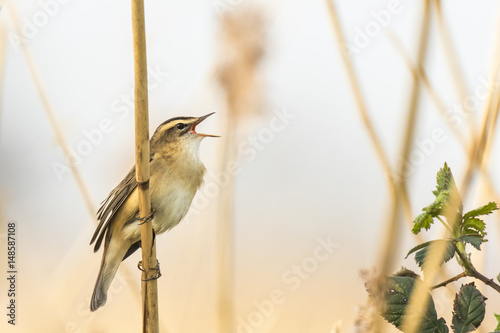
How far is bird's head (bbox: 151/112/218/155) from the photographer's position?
181cm

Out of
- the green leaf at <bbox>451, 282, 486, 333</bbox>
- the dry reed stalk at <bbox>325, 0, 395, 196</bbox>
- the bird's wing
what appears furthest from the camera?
the bird's wing

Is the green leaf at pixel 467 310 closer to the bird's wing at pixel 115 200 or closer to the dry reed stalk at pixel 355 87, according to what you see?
the dry reed stalk at pixel 355 87

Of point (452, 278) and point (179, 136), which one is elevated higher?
point (179, 136)

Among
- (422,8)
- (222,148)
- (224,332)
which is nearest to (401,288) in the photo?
(422,8)

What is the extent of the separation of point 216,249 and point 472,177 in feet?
2.56

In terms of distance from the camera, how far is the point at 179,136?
1.82m

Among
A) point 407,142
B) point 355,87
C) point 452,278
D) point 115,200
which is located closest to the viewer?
point 452,278

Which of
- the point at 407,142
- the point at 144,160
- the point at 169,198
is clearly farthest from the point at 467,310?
the point at 169,198

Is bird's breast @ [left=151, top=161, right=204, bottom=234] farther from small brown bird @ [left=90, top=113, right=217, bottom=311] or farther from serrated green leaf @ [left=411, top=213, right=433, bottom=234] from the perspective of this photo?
serrated green leaf @ [left=411, top=213, right=433, bottom=234]

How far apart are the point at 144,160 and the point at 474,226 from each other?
1.92 ft

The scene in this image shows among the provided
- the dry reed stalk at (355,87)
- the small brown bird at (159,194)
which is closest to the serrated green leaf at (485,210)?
the dry reed stalk at (355,87)

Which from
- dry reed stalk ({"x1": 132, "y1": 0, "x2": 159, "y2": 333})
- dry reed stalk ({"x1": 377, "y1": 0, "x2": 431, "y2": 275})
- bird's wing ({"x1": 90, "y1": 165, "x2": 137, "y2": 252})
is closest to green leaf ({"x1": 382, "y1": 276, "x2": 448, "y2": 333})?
dry reed stalk ({"x1": 377, "y1": 0, "x2": 431, "y2": 275})

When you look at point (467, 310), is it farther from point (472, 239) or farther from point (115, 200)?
point (115, 200)

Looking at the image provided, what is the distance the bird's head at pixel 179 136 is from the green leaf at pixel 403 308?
1.31 m
